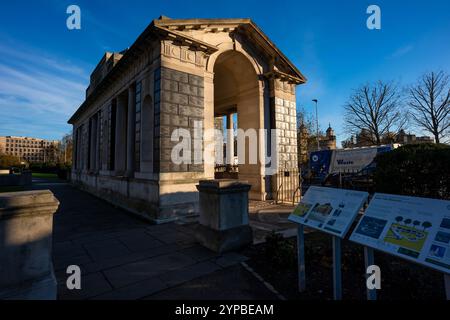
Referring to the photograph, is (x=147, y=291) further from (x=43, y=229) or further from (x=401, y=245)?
(x=401, y=245)

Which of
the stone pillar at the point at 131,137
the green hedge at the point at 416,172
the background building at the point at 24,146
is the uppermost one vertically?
the background building at the point at 24,146

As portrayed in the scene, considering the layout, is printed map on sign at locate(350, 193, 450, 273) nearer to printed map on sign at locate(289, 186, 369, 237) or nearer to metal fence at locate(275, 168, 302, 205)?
printed map on sign at locate(289, 186, 369, 237)

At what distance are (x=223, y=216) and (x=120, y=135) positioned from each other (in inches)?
350

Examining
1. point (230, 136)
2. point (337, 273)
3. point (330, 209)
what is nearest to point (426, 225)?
point (330, 209)

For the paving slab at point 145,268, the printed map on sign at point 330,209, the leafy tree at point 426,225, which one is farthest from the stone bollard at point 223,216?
the leafy tree at point 426,225

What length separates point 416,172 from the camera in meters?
4.79

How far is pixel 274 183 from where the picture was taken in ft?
37.0

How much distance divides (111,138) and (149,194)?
576 cm

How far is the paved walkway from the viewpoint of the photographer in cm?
327

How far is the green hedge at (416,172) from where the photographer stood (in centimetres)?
453

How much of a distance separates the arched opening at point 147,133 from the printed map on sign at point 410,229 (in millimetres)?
7428

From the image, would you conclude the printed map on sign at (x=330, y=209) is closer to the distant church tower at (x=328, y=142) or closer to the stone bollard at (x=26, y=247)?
the stone bollard at (x=26, y=247)

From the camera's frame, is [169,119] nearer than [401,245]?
No

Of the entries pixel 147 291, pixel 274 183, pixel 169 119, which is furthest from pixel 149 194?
pixel 274 183
